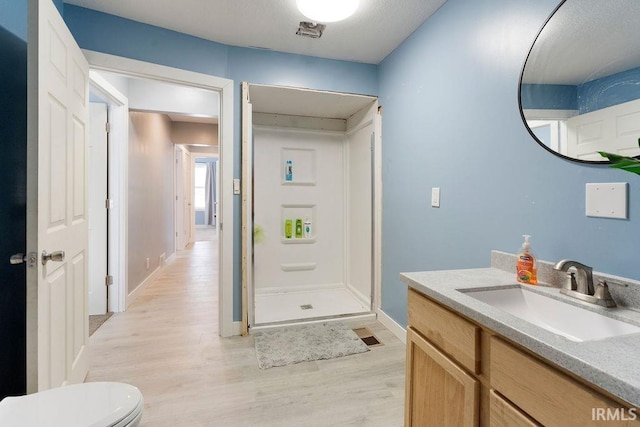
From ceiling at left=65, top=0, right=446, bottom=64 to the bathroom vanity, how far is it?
1.69m

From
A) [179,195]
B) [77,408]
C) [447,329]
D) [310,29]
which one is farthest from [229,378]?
[179,195]

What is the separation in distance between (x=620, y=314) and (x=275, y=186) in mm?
2915

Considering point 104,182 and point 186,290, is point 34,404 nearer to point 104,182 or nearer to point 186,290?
point 104,182

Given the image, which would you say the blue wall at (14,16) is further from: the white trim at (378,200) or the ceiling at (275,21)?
the white trim at (378,200)

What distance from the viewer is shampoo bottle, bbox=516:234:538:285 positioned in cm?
117

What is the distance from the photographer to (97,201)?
267cm

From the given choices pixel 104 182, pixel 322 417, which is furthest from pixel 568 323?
pixel 104 182

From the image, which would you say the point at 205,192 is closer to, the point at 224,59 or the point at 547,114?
the point at 224,59

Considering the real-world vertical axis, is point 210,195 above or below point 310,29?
below

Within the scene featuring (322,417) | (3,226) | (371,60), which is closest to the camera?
(3,226)

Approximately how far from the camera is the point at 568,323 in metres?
0.99

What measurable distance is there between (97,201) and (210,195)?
23.9ft

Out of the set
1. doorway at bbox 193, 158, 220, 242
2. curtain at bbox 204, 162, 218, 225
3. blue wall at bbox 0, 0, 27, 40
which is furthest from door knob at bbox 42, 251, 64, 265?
curtain at bbox 204, 162, 218, 225

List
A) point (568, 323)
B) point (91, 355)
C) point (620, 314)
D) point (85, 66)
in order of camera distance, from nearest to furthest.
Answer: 1. point (620, 314)
2. point (568, 323)
3. point (85, 66)
4. point (91, 355)
